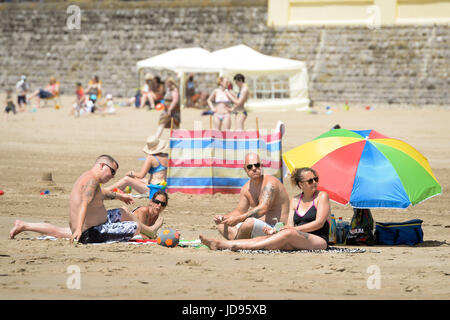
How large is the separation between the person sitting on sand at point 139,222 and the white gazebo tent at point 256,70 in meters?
17.1

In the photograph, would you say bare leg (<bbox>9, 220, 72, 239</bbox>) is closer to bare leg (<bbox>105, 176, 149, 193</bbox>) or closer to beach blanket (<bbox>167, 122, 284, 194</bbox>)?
bare leg (<bbox>105, 176, 149, 193</bbox>)

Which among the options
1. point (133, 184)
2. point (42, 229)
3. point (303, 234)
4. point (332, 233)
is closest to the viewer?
point (303, 234)

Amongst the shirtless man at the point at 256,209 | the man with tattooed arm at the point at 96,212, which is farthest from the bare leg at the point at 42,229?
the shirtless man at the point at 256,209

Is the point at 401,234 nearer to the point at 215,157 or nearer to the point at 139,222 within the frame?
the point at 139,222

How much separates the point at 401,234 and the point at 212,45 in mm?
22259

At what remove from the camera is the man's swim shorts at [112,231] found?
759cm

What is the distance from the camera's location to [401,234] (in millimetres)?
8312

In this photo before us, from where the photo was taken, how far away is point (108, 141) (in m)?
17.5

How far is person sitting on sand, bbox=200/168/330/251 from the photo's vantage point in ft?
24.4

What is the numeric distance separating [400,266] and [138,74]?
23.8 meters

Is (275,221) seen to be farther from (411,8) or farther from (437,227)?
(411,8)

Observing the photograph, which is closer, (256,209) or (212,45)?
(256,209)

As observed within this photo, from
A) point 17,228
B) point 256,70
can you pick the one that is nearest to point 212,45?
point 256,70

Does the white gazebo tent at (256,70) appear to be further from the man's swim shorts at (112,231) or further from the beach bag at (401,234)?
the man's swim shorts at (112,231)
